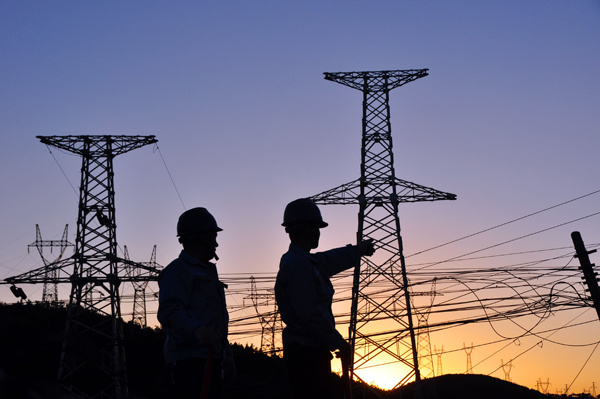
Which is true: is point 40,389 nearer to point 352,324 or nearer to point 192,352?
point 192,352

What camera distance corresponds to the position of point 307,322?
717 centimetres

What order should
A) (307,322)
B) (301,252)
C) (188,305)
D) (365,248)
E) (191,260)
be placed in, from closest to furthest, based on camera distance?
(188,305) < (191,260) < (307,322) < (301,252) < (365,248)

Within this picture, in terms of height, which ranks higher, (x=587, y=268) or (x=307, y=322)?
(x=587, y=268)

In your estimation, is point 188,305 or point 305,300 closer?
point 188,305

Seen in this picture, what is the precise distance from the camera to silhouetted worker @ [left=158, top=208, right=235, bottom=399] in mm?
6246

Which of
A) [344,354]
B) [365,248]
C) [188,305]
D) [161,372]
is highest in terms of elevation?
[365,248]

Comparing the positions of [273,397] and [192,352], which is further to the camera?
[273,397]

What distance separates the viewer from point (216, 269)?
7129 mm

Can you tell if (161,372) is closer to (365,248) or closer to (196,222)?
(365,248)

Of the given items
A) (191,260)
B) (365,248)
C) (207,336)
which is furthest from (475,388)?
A: (207,336)

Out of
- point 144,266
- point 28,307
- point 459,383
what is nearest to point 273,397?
point 144,266

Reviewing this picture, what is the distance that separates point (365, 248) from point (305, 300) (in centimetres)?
131

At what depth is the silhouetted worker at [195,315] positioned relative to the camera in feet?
20.5

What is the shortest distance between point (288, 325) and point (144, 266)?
766 inches
